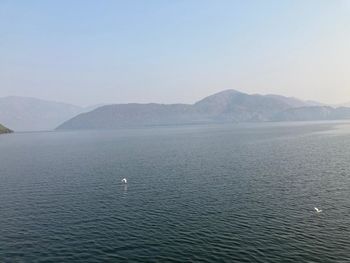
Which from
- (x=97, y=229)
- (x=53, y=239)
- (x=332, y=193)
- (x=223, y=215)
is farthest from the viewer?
(x=332, y=193)

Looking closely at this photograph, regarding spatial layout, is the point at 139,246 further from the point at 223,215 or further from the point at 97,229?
the point at 223,215

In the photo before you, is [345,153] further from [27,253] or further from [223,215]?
[27,253]

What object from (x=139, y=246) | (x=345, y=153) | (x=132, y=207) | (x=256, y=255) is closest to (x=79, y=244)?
(x=139, y=246)

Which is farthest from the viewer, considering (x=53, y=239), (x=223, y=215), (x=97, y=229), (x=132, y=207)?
(x=132, y=207)

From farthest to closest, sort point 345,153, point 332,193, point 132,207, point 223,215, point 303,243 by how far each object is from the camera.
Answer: point 345,153 < point 332,193 < point 132,207 < point 223,215 < point 303,243

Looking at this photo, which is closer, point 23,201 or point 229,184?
point 23,201

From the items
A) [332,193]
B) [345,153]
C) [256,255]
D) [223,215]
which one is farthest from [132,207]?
[345,153]

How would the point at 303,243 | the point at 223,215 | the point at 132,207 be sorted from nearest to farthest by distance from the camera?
the point at 303,243, the point at 223,215, the point at 132,207

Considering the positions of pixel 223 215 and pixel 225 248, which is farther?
pixel 223 215
